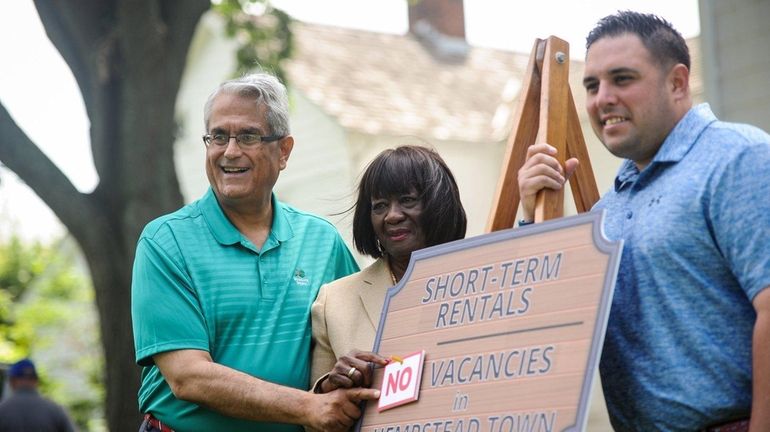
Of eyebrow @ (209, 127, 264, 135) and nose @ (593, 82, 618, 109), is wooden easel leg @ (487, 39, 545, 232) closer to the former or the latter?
nose @ (593, 82, 618, 109)

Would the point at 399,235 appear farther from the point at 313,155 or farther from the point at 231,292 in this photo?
the point at 313,155

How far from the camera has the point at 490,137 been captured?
17.4m

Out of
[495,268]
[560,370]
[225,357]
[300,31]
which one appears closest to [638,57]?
[495,268]

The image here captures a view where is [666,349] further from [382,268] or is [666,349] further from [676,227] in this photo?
[382,268]

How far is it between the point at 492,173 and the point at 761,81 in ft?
32.1

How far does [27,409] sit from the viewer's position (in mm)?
10422

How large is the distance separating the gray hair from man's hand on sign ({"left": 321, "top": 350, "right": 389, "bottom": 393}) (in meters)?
0.88

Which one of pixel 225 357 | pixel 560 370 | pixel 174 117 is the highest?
pixel 174 117

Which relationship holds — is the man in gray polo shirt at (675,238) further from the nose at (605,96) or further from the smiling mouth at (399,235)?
the smiling mouth at (399,235)

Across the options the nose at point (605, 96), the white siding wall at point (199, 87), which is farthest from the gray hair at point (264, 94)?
the white siding wall at point (199, 87)

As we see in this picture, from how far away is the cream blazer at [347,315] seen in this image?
144 inches

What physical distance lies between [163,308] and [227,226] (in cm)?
37

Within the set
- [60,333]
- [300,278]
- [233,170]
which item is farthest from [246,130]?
[60,333]

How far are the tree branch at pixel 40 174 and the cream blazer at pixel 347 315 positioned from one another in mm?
4833
